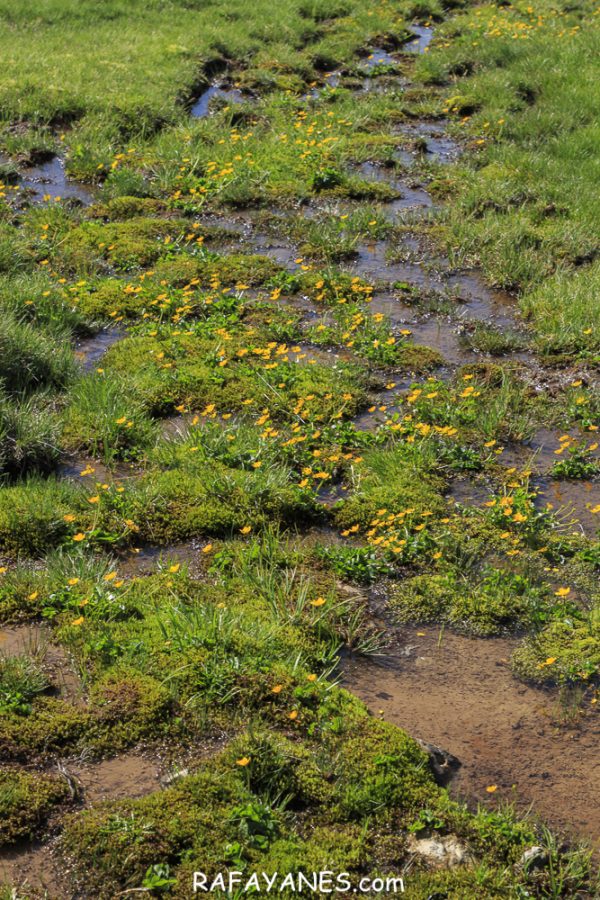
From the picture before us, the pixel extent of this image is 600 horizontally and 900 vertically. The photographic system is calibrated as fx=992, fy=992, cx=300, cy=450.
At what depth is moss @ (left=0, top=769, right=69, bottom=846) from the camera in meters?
4.45

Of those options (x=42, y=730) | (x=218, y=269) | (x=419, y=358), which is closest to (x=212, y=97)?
(x=218, y=269)

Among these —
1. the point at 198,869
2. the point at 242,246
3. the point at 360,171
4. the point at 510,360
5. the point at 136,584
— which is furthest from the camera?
the point at 360,171

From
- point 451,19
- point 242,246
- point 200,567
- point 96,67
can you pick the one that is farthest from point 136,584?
point 451,19

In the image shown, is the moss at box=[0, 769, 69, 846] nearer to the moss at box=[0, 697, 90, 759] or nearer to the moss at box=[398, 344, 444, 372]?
the moss at box=[0, 697, 90, 759]

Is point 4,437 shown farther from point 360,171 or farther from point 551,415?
point 360,171

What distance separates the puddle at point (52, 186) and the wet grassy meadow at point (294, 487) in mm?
54

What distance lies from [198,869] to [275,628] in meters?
1.57

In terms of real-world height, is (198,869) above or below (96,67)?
below

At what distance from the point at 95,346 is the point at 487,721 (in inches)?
205

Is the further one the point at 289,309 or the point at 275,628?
the point at 289,309

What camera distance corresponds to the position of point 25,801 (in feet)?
15.0

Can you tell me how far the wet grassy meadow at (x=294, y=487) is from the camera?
4664 mm

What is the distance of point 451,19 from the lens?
61.5 feet

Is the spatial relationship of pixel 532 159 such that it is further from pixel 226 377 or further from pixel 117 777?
pixel 117 777
